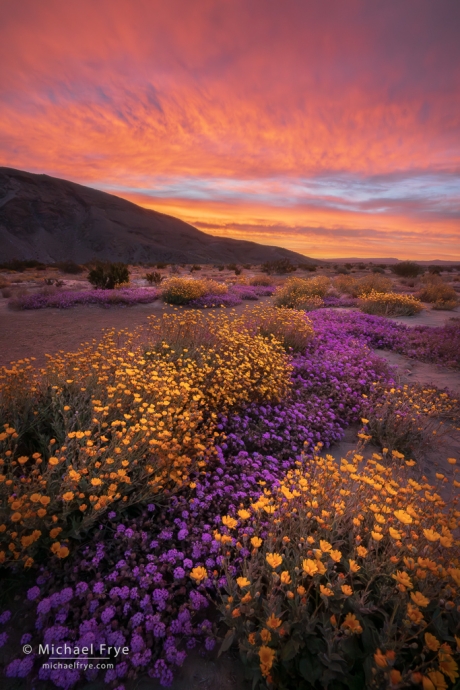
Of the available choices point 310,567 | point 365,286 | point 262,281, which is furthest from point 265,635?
point 262,281

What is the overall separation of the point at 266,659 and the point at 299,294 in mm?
14181

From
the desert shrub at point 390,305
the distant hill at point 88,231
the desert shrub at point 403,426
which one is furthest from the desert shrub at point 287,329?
the distant hill at point 88,231

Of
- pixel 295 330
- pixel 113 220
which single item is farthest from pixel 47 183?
pixel 295 330

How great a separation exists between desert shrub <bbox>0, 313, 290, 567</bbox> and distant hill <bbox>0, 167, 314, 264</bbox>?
90.9 m

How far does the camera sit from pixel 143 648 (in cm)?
194

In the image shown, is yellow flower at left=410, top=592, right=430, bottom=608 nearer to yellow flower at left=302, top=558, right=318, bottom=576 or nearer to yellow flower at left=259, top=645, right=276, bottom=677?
yellow flower at left=302, top=558, right=318, bottom=576

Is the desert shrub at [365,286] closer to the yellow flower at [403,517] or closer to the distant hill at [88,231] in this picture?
the yellow flower at [403,517]

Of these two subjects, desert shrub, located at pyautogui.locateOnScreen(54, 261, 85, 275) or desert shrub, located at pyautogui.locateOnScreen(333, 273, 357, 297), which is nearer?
desert shrub, located at pyautogui.locateOnScreen(333, 273, 357, 297)

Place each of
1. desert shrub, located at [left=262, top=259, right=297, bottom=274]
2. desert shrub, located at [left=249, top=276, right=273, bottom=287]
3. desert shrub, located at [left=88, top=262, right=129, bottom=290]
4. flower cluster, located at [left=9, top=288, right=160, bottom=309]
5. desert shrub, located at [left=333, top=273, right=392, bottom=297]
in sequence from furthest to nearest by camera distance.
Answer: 1. desert shrub, located at [left=262, top=259, right=297, bottom=274]
2. desert shrub, located at [left=249, top=276, right=273, bottom=287]
3. desert shrub, located at [left=333, top=273, right=392, bottom=297]
4. desert shrub, located at [left=88, top=262, right=129, bottom=290]
5. flower cluster, located at [left=9, top=288, right=160, bottom=309]

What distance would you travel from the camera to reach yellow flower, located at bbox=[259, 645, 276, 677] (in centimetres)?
161

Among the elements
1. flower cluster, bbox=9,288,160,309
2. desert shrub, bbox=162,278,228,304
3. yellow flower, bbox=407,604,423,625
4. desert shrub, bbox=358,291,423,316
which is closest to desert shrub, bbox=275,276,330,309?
desert shrub, bbox=358,291,423,316

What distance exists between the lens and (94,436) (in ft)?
10.3

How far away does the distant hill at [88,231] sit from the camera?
90250 millimetres

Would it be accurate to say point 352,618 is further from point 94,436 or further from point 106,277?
point 106,277
